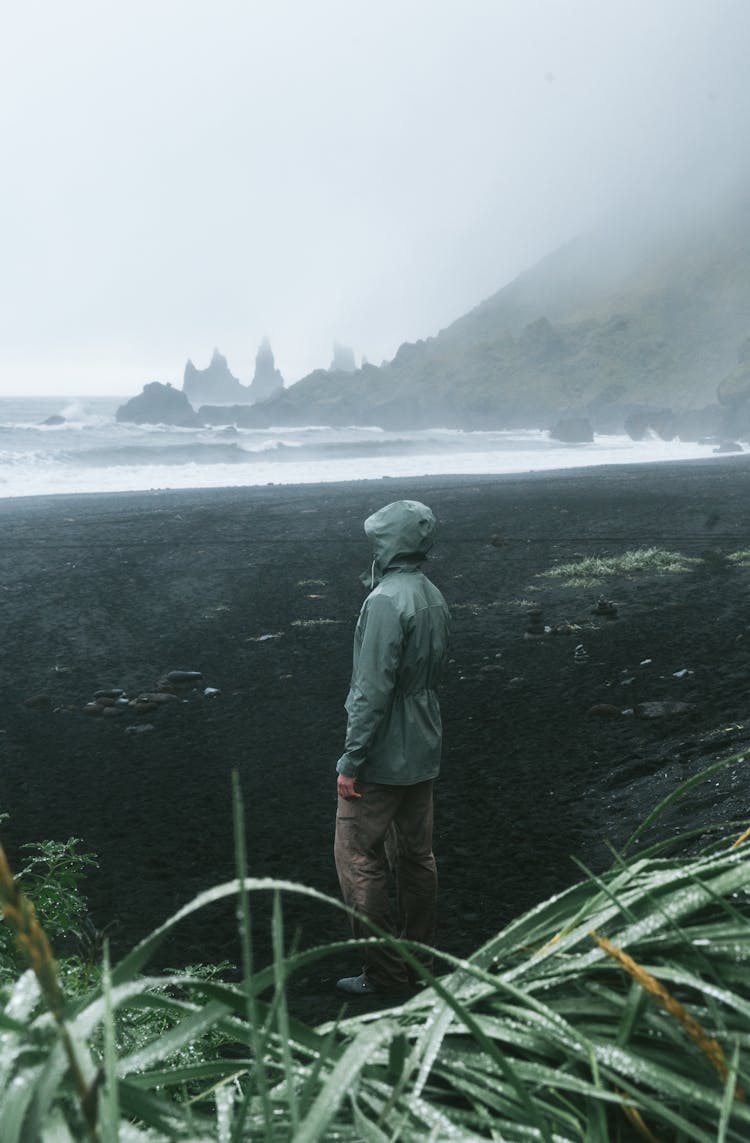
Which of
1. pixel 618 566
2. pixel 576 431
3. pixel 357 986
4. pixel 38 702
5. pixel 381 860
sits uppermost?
pixel 576 431

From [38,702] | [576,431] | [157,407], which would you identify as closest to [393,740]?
[38,702]

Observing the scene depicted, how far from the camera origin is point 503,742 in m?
8.11

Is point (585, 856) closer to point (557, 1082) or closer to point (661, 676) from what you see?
point (661, 676)

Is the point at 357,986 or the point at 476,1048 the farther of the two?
the point at 357,986

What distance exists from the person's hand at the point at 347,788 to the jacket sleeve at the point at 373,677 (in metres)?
0.05

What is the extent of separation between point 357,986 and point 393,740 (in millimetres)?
1105

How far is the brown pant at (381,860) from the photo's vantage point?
5133mm

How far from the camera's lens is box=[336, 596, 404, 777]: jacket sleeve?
497 cm

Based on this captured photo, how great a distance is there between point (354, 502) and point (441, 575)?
13672 mm

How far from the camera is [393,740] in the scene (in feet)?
16.8

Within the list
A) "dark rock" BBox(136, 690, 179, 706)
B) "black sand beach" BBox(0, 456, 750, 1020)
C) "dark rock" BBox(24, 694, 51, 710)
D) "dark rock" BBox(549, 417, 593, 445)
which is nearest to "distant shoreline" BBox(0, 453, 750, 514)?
"black sand beach" BBox(0, 456, 750, 1020)

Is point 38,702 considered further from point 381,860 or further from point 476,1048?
point 476,1048

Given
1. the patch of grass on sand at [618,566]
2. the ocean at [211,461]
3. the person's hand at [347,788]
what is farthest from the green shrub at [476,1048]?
the ocean at [211,461]

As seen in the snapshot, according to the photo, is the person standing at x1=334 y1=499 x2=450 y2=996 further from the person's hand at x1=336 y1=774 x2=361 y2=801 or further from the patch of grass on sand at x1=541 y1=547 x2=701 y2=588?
the patch of grass on sand at x1=541 y1=547 x2=701 y2=588
